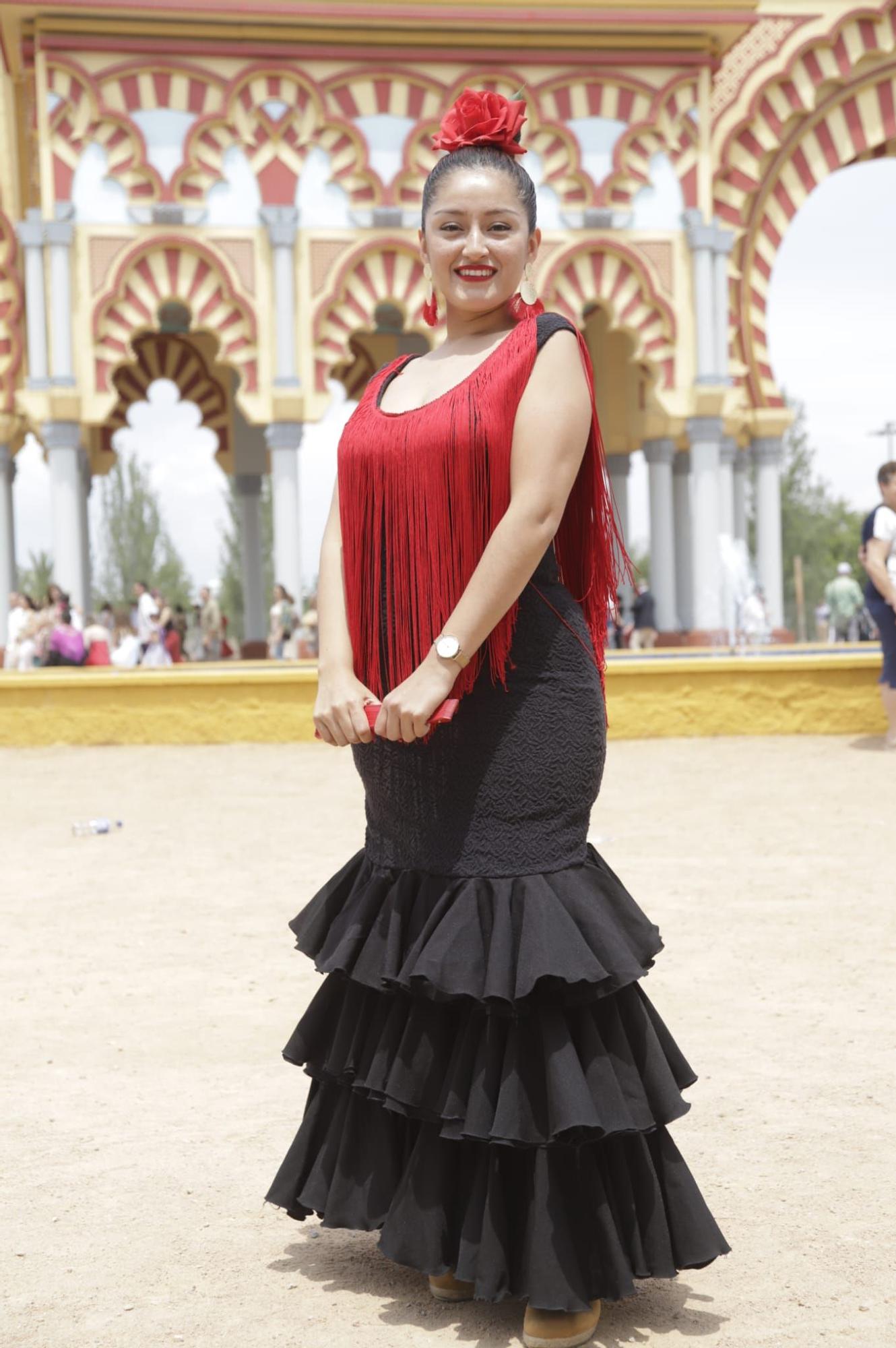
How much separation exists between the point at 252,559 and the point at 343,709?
20.6 meters

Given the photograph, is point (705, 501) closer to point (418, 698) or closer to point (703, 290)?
point (703, 290)

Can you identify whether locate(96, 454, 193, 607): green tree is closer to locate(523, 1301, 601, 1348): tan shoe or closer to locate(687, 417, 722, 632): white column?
locate(687, 417, 722, 632): white column

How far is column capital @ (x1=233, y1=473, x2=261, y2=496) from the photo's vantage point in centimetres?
2392

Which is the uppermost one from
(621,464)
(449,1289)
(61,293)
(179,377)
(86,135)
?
(86,135)

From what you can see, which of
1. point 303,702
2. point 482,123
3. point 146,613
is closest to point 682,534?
point 146,613

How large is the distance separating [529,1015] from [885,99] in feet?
67.1

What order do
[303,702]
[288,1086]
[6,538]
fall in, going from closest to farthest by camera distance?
[288,1086], [303,702], [6,538]

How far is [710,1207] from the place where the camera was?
9.60 feet

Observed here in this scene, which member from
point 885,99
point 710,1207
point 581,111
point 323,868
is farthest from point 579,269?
point 710,1207

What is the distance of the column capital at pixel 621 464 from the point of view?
2252cm

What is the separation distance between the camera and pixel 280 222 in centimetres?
1706

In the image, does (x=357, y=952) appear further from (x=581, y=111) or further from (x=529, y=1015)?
(x=581, y=111)

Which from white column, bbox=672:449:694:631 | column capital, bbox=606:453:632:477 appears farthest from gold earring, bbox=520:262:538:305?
column capital, bbox=606:453:632:477

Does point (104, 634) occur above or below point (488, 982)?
above
